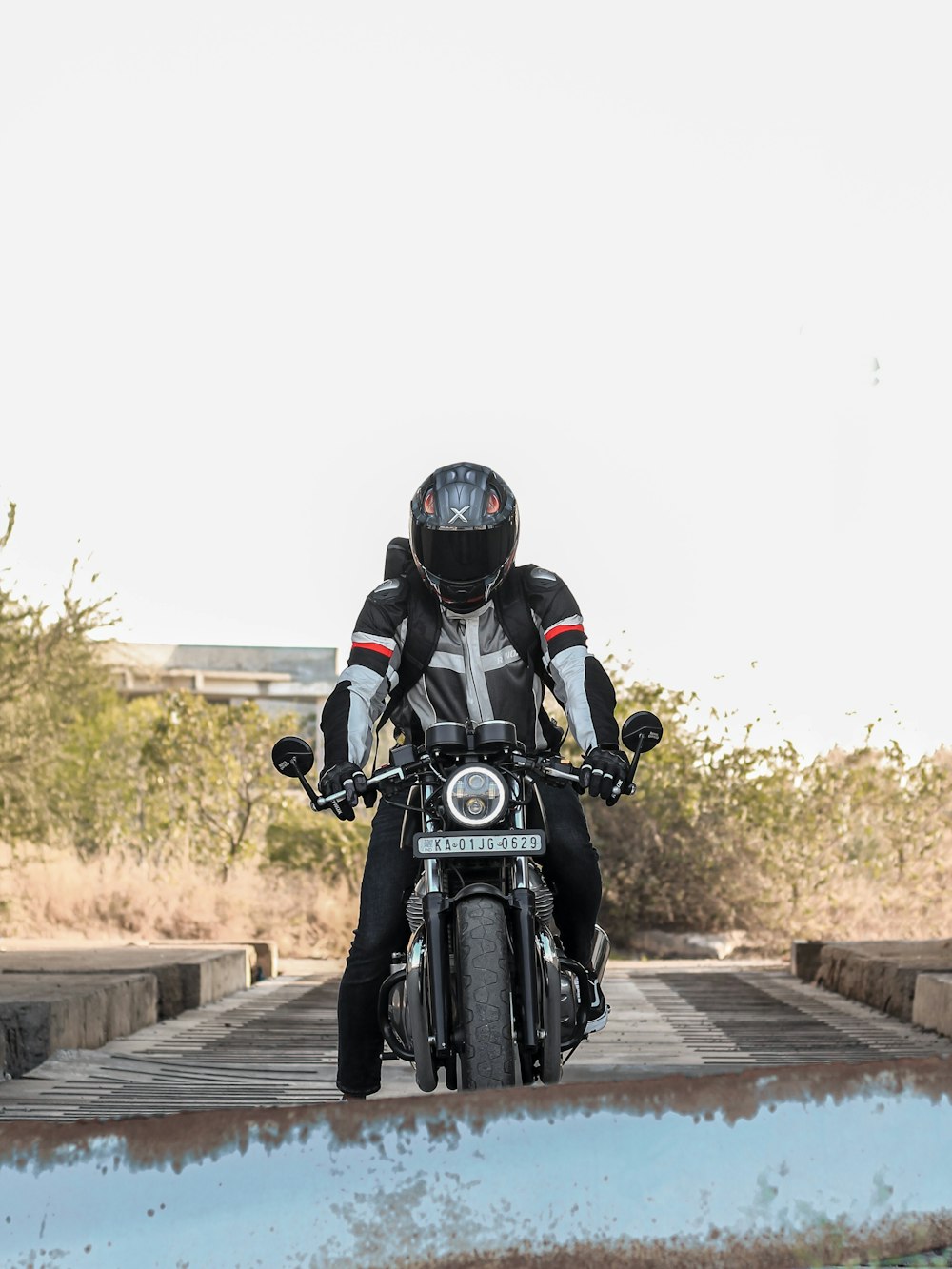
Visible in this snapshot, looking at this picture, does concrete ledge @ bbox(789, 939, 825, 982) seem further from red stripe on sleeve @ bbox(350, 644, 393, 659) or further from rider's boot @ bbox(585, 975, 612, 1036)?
red stripe on sleeve @ bbox(350, 644, 393, 659)

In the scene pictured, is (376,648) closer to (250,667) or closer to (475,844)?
(475,844)

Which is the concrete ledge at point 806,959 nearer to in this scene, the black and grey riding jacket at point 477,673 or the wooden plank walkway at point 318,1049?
the wooden plank walkway at point 318,1049

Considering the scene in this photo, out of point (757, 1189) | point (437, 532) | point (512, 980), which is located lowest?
point (757, 1189)

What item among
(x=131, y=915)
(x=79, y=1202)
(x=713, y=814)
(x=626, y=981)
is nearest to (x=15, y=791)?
(x=131, y=915)

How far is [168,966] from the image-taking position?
8945 mm

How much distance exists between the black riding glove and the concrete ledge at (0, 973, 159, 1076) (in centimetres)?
258

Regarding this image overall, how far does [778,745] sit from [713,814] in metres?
1.09

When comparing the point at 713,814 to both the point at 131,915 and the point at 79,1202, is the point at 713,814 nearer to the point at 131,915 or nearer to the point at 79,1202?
the point at 131,915

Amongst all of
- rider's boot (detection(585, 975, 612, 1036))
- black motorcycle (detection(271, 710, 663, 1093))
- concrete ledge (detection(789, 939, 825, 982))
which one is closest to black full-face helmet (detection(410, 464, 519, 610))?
black motorcycle (detection(271, 710, 663, 1093))

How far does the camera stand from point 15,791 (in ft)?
70.2

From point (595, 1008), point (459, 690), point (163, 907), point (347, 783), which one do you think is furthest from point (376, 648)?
point (163, 907)

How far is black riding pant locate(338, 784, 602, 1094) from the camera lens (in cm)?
453

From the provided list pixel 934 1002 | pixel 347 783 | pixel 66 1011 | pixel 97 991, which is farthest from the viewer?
pixel 934 1002

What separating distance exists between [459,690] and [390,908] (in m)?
0.68
